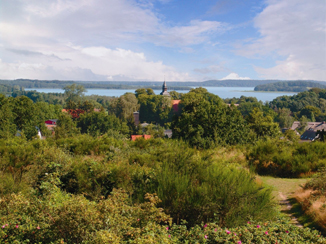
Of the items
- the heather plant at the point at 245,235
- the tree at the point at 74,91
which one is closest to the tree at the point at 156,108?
the tree at the point at 74,91

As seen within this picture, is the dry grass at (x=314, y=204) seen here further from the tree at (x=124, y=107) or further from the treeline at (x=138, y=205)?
the tree at (x=124, y=107)

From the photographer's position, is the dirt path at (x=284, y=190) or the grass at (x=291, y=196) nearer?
the grass at (x=291, y=196)

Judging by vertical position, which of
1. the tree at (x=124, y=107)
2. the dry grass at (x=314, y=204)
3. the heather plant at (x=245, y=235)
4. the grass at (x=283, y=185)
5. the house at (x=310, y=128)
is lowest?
the house at (x=310, y=128)

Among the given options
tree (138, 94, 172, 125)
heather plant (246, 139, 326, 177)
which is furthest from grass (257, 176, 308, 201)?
tree (138, 94, 172, 125)

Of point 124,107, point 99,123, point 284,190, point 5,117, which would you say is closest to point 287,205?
point 284,190

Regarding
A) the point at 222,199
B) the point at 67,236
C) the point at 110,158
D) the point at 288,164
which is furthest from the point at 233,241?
the point at 288,164

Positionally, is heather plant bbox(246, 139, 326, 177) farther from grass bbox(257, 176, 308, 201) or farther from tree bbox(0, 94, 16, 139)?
tree bbox(0, 94, 16, 139)

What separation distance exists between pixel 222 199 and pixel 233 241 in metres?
1.08

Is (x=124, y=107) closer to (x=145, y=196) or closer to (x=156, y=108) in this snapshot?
(x=156, y=108)

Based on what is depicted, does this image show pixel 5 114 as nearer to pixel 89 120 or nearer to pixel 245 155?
pixel 89 120

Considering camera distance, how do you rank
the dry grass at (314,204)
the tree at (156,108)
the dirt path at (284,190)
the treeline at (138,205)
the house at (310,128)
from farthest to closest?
the tree at (156,108), the house at (310,128), the dirt path at (284,190), the dry grass at (314,204), the treeline at (138,205)

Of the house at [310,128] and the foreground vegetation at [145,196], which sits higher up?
the foreground vegetation at [145,196]

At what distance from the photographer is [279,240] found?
3.23m

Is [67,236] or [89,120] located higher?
[67,236]
